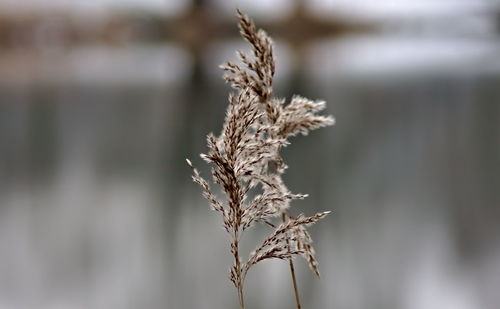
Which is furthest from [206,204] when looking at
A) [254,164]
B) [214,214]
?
[254,164]

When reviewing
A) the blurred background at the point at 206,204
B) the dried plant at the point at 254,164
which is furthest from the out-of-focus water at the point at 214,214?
the dried plant at the point at 254,164

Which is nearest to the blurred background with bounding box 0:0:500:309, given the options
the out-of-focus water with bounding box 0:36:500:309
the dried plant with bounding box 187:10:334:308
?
the out-of-focus water with bounding box 0:36:500:309

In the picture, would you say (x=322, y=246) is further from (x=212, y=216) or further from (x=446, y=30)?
(x=446, y=30)

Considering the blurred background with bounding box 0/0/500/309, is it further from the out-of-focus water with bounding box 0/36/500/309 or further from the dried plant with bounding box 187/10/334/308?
the dried plant with bounding box 187/10/334/308

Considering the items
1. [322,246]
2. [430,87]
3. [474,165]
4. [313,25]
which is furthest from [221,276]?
[313,25]

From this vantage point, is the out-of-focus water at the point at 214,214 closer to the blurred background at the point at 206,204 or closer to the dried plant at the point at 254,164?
the blurred background at the point at 206,204

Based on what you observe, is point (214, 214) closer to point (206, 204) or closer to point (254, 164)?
point (206, 204)
